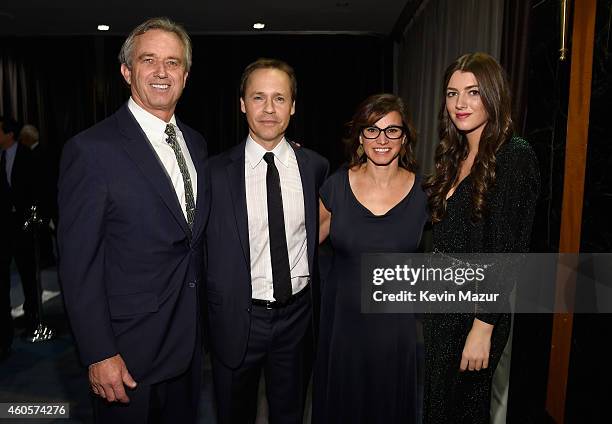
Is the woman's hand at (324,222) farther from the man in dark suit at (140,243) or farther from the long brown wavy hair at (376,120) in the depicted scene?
the man in dark suit at (140,243)

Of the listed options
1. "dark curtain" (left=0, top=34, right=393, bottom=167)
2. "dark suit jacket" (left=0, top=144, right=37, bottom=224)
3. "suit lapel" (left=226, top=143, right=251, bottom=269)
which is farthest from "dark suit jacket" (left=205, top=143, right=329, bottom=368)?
"dark curtain" (left=0, top=34, right=393, bottom=167)

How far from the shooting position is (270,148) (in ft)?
6.38

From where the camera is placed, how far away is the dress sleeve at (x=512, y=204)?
1.54 meters

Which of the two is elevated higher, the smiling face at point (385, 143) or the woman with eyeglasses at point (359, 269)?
the smiling face at point (385, 143)

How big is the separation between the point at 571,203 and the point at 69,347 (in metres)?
3.34

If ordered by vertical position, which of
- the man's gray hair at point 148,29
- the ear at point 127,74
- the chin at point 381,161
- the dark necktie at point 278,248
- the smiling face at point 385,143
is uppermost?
the man's gray hair at point 148,29

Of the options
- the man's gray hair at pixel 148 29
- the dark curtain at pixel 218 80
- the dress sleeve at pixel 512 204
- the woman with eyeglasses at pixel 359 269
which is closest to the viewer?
the dress sleeve at pixel 512 204

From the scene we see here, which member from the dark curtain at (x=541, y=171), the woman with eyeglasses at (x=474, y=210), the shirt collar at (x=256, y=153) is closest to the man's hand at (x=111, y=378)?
the shirt collar at (x=256, y=153)

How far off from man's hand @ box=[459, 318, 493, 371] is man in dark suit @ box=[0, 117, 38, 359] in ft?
9.86

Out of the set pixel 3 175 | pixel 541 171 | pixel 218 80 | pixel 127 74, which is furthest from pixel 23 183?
pixel 218 80

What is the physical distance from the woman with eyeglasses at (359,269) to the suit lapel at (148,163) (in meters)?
0.65

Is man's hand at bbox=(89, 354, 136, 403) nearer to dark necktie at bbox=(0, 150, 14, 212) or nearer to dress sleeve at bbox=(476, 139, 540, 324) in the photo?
dress sleeve at bbox=(476, 139, 540, 324)

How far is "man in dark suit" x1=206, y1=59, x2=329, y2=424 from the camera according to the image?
1.81 metres

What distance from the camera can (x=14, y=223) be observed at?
374 centimetres
